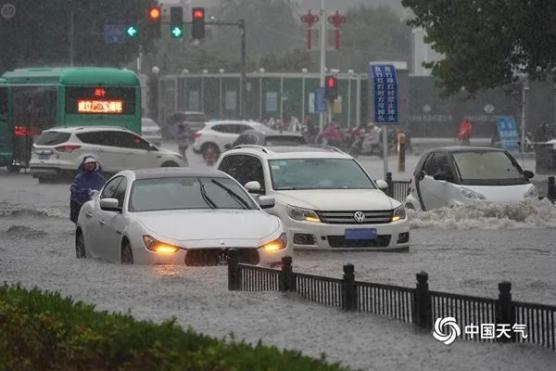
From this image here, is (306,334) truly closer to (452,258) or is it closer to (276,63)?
(452,258)

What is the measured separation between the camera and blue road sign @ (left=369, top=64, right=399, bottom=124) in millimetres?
30750

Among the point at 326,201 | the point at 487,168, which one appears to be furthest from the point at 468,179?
the point at 326,201

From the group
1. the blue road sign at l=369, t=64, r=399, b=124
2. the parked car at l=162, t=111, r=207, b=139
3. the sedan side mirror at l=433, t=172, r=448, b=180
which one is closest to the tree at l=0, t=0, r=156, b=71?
the parked car at l=162, t=111, r=207, b=139

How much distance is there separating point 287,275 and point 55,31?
5979cm

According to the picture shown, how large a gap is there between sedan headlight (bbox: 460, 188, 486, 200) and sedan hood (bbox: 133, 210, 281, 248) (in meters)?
9.09

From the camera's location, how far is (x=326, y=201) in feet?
68.3

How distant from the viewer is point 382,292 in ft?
43.6

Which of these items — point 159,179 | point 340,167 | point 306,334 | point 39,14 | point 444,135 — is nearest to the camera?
point 306,334

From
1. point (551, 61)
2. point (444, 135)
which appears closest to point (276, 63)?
point (444, 135)

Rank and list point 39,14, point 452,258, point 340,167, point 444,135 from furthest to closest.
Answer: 1. point 444,135
2. point 39,14
3. point 340,167
4. point 452,258

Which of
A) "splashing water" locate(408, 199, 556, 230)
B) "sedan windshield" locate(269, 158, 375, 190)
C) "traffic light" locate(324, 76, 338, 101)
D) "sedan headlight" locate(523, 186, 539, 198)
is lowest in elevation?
"splashing water" locate(408, 199, 556, 230)

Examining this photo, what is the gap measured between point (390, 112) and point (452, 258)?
424 inches

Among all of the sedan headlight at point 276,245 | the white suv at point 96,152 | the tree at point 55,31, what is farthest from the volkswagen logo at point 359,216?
the tree at point 55,31

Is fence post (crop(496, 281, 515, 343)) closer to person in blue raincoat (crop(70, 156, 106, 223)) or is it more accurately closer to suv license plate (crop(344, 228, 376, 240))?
suv license plate (crop(344, 228, 376, 240))
